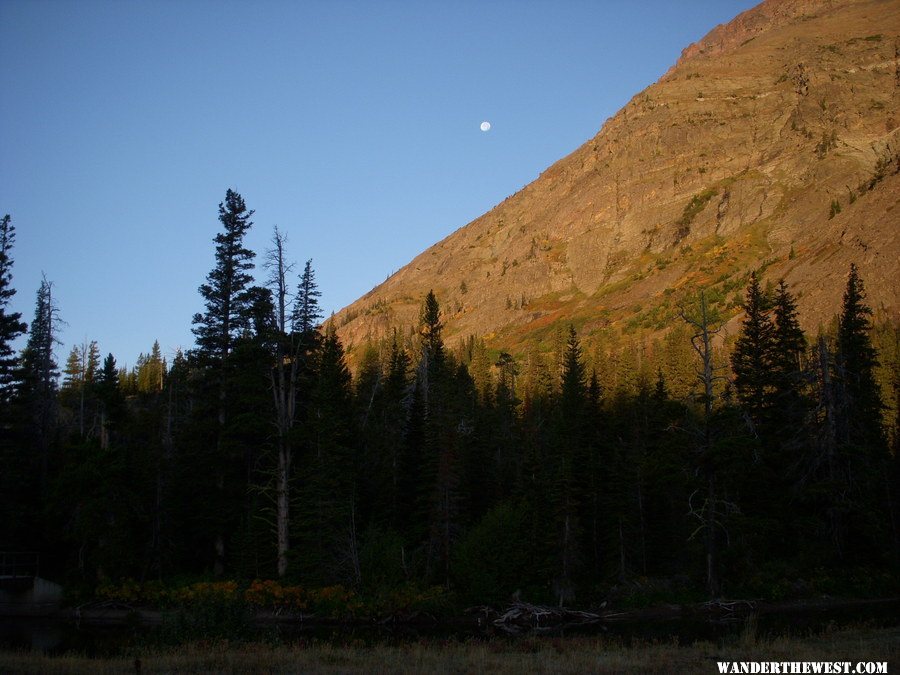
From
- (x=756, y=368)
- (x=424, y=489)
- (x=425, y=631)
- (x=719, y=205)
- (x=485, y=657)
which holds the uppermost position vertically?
(x=719, y=205)

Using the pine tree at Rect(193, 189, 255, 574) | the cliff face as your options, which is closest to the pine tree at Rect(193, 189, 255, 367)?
the pine tree at Rect(193, 189, 255, 574)

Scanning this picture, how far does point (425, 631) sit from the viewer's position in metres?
30.5

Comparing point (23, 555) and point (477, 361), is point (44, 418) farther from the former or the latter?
point (477, 361)

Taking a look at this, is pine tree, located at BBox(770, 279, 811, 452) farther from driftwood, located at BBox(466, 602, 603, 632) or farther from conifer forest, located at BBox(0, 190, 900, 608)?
driftwood, located at BBox(466, 602, 603, 632)

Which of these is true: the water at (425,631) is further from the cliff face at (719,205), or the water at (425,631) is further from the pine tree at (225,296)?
the cliff face at (719,205)

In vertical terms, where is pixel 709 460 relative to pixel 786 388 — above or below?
below

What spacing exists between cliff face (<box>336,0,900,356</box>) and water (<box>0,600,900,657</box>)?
73.8 m

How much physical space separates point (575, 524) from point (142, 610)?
22.0 metres

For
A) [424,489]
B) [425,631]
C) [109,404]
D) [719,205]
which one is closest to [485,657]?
[425,631]

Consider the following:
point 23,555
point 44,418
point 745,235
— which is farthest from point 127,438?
point 745,235

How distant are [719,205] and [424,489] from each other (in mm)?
133553

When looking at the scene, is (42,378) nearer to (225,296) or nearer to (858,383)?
(225,296)

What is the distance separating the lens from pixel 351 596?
33750 mm

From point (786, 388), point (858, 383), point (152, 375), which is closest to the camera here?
point (786, 388)
